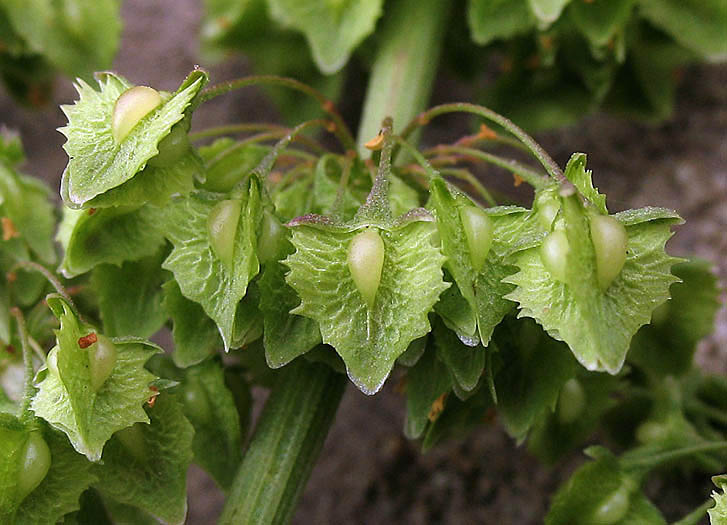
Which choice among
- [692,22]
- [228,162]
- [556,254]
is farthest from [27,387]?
[692,22]

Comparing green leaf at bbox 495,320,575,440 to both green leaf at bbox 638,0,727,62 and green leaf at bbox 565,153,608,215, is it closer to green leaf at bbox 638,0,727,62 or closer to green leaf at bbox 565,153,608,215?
green leaf at bbox 565,153,608,215

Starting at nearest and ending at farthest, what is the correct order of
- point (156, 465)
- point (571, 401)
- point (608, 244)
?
point (608, 244) → point (156, 465) → point (571, 401)

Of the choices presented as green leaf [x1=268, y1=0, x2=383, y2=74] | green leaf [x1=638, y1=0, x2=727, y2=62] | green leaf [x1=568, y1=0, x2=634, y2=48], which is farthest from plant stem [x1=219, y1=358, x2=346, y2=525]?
green leaf [x1=638, y1=0, x2=727, y2=62]

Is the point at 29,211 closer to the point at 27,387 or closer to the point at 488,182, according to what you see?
the point at 27,387

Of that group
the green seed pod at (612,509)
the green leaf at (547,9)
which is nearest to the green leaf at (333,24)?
the green leaf at (547,9)

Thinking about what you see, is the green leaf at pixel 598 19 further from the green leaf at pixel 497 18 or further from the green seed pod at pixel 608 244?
the green seed pod at pixel 608 244

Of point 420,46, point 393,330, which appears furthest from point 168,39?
point 393,330

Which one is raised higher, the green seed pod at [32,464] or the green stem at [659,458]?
the green seed pod at [32,464]
